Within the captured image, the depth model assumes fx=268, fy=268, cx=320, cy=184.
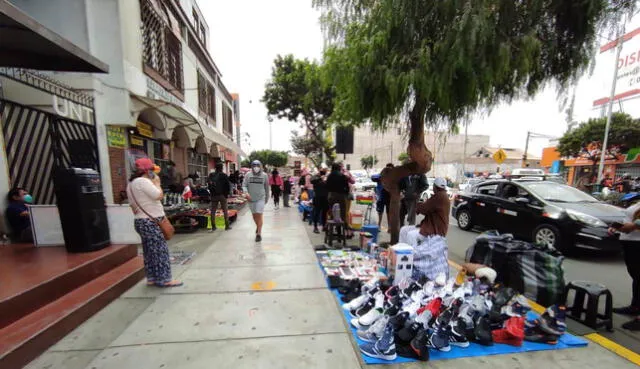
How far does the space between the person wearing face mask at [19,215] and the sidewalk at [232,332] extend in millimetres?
2338

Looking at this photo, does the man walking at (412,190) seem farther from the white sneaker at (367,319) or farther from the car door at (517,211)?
the white sneaker at (367,319)

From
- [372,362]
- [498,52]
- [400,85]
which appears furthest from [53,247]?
[498,52]

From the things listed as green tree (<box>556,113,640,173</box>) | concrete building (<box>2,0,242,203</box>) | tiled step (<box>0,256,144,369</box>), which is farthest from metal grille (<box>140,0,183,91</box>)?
green tree (<box>556,113,640,173</box>)

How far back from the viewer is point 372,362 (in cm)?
231

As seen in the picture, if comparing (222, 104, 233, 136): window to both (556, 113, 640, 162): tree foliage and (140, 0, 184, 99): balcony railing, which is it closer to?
(140, 0, 184, 99): balcony railing

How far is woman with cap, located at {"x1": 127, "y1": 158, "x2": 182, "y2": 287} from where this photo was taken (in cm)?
342

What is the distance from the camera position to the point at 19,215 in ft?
14.1

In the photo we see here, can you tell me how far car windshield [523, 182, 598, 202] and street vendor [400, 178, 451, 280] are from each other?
383 cm

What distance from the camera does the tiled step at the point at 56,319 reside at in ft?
7.38

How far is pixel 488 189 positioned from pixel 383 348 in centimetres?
669

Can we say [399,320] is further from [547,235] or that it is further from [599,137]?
[599,137]

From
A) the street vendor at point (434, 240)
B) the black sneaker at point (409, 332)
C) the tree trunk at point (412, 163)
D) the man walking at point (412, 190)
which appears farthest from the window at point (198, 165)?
the black sneaker at point (409, 332)

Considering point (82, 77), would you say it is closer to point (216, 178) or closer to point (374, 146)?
point (216, 178)

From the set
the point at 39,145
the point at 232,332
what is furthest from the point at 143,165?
the point at 39,145
